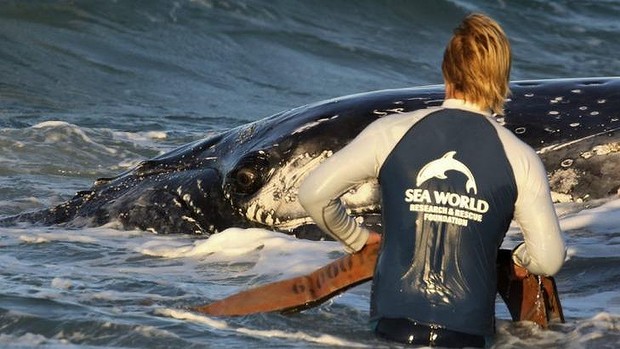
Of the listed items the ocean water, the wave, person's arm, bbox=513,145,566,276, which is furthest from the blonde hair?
the wave

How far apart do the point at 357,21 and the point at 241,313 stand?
16.9 m

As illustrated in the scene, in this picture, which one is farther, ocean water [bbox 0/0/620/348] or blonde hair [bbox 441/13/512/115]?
ocean water [bbox 0/0/620/348]

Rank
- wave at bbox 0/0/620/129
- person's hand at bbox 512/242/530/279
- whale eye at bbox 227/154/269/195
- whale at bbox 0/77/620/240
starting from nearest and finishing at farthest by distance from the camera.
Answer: person's hand at bbox 512/242/530/279 → whale at bbox 0/77/620/240 → whale eye at bbox 227/154/269/195 → wave at bbox 0/0/620/129

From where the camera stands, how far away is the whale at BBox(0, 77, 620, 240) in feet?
26.9

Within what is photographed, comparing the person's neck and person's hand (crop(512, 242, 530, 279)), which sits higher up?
the person's neck

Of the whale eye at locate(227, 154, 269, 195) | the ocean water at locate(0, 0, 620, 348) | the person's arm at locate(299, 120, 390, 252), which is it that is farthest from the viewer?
the whale eye at locate(227, 154, 269, 195)

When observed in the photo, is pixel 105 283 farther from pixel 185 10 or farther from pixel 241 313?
pixel 185 10

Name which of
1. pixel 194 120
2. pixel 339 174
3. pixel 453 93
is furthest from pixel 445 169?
pixel 194 120

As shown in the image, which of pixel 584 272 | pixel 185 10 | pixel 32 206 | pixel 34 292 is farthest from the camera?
pixel 185 10

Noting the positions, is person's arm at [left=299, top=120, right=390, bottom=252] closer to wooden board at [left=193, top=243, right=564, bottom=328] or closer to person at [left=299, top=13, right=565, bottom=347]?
person at [left=299, top=13, right=565, bottom=347]

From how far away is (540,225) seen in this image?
583cm

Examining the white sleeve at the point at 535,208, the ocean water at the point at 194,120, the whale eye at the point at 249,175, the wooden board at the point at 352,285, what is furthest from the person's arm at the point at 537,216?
the whale eye at the point at 249,175

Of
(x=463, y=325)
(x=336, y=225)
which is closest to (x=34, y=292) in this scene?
(x=336, y=225)

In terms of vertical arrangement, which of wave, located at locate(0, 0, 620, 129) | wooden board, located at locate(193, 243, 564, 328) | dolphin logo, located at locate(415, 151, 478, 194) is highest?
wave, located at locate(0, 0, 620, 129)
